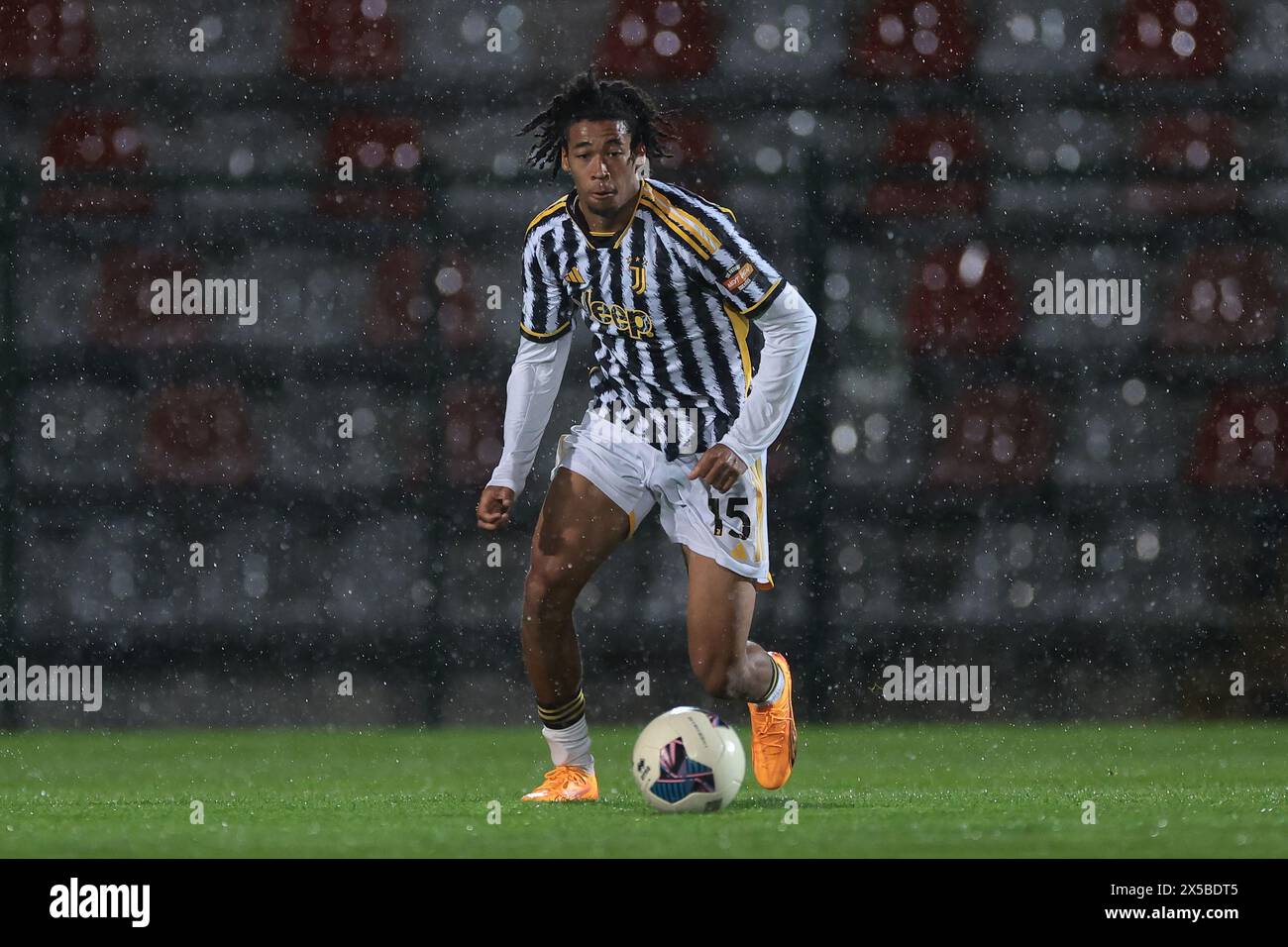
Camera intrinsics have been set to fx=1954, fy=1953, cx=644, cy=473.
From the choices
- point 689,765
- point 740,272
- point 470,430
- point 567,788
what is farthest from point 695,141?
point 689,765

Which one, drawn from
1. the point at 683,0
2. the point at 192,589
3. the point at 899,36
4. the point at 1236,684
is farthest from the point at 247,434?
the point at 1236,684

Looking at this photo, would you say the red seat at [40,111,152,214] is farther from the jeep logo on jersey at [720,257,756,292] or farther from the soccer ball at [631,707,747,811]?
the soccer ball at [631,707,747,811]

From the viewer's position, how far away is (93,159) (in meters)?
8.94

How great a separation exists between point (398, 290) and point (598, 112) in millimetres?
3968

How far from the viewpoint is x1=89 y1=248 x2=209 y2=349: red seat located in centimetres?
881

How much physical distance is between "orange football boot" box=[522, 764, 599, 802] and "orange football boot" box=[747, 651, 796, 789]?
487mm

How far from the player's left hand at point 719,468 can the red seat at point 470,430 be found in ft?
13.2

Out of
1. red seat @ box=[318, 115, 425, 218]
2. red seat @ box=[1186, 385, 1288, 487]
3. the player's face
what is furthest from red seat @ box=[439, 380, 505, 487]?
the player's face

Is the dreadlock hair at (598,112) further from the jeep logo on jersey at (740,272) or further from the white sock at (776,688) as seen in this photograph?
the white sock at (776,688)

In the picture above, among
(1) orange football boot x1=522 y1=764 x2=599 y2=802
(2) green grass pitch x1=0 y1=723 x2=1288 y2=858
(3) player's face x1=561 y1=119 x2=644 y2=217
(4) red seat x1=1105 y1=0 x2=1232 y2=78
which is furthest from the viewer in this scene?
(4) red seat x1=1105 y1=0 x2=1232 y2=78

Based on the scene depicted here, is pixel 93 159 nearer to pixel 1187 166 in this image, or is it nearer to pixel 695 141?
pixel 695 141

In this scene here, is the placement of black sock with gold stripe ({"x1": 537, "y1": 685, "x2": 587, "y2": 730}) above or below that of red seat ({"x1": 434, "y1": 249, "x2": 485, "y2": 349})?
below

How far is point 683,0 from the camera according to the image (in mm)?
9133

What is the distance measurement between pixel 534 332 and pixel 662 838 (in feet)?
5.28
